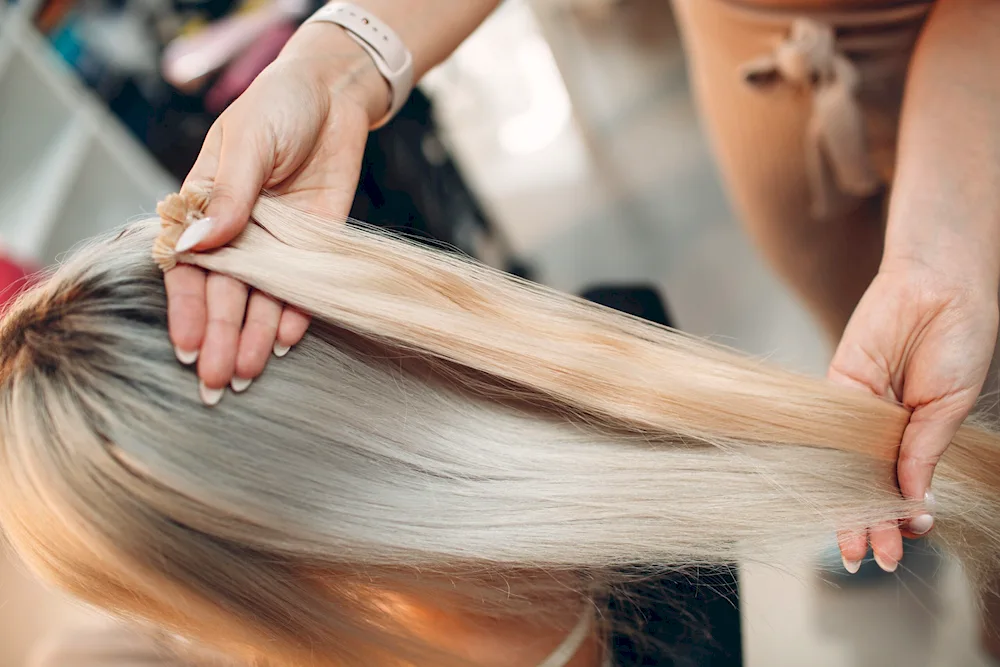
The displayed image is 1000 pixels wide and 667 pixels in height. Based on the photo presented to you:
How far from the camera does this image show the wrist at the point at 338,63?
79 cm

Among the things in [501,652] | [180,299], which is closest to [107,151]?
[180,299]

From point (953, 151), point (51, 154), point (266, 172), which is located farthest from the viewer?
point (51, 154)

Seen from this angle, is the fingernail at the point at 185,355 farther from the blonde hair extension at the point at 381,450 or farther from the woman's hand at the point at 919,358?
the woman's hand at the point at 919,358

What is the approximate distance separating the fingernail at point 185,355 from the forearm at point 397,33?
1.24 ft

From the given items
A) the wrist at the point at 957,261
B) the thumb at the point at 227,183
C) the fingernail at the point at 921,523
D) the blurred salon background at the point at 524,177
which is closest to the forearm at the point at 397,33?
the thumb at the point at 227,183

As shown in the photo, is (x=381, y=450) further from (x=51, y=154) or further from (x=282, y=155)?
(x=51, y=154)

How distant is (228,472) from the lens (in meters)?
0.55

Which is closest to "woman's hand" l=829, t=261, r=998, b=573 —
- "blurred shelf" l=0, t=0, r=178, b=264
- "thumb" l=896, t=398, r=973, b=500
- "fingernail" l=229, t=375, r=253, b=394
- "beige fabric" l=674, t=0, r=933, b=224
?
"thumb" l=896, t=398, r=973, b=500

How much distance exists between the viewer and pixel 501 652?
769mm

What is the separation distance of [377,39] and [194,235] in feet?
1.34

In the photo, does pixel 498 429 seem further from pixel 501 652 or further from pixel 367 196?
pixel 367 196

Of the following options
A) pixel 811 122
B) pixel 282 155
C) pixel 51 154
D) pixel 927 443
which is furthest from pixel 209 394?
pixel 51 154

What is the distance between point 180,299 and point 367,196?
103cm

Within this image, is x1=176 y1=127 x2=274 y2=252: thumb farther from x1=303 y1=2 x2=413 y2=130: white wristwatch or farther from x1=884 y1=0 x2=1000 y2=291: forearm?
x1=884 y1=0 x2=1000 y2=291: forearm
